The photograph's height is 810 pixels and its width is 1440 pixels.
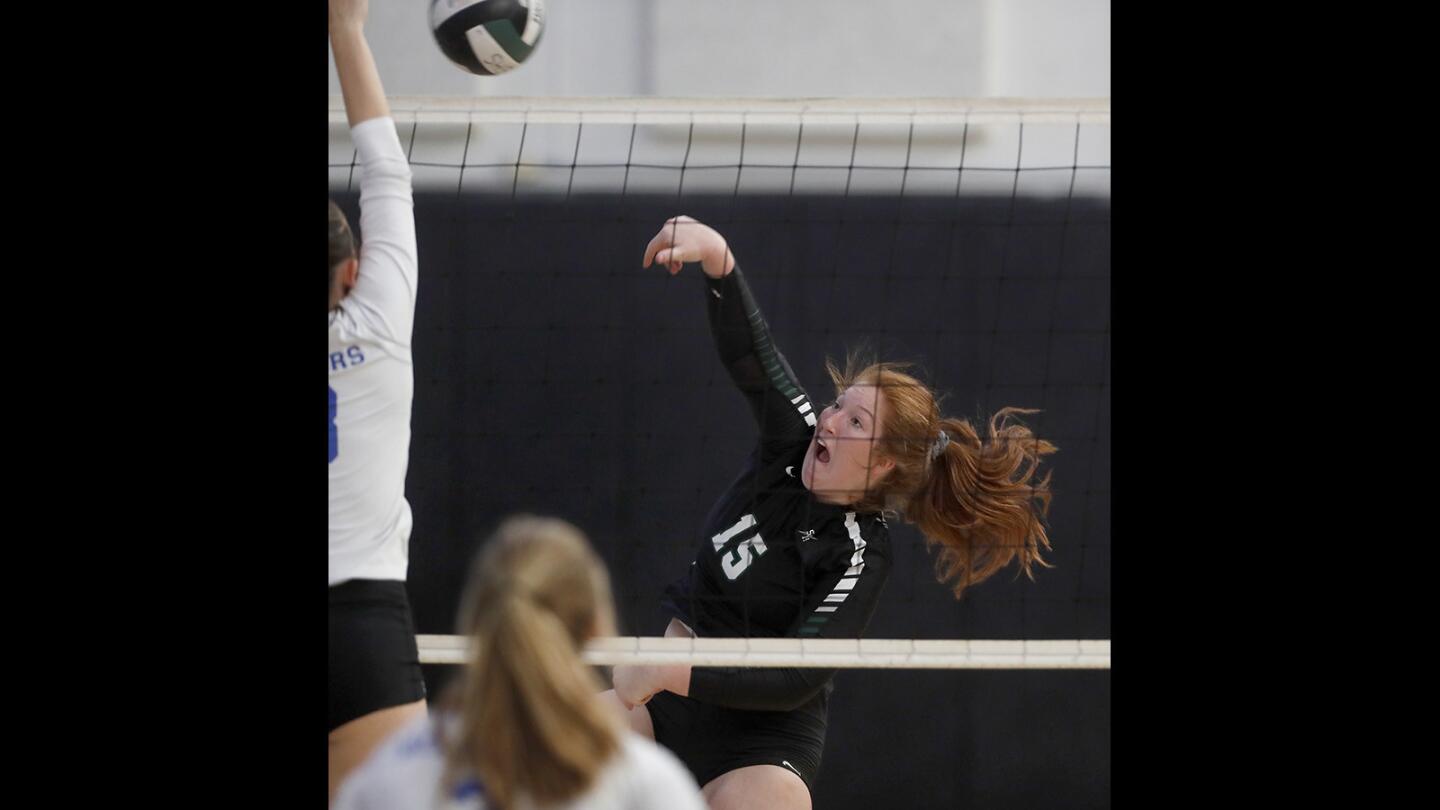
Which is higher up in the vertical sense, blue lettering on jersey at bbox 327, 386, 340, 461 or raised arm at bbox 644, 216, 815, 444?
raised arm at bbox 644, 216, 815, 444

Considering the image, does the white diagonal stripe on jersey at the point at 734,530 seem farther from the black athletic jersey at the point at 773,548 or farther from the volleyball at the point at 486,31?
the volleyball at the point at 486,31

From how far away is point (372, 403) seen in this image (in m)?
2.27

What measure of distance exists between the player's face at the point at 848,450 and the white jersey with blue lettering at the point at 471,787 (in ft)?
4.39

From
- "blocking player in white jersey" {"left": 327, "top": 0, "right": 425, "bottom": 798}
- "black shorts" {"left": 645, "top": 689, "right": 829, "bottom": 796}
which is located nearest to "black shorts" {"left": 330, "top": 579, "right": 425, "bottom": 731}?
"blocking player in white jersey" {"left": 327, "top": 0, "right": 425, "bottom": 798}

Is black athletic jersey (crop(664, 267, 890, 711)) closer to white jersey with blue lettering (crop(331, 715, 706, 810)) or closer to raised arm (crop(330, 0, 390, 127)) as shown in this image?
raised arm (crop(330, 0, 390, 127))

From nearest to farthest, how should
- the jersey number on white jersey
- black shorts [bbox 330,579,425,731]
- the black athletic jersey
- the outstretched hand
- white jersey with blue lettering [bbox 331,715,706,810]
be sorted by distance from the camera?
white jersey with blue lettering [bbox 331,715,706,810], black shorts [bbox 330,579,425,731], the outstretched hand, the black athletic jersey, the jersey number on white jersey

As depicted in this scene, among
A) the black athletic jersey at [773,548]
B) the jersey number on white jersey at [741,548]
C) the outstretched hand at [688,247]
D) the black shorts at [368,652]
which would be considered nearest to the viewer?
the black shorts at [368,652]

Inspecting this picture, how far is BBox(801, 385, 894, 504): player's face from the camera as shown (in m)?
2.94

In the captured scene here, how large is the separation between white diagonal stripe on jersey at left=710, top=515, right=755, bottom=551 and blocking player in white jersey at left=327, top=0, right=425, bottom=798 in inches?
36.4

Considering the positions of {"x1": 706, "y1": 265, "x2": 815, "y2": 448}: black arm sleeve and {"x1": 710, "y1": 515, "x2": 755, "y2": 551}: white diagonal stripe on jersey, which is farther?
{"x1": 710, "y1": 515, "x2": 755, "y2": 551}: white diagonal stripe on jersey

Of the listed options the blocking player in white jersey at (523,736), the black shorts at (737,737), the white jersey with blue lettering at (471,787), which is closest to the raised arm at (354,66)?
the blocking player in white jersey at (523,736)

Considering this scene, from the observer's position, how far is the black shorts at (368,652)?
7.19 ft

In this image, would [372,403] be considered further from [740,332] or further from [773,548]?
[773,548]

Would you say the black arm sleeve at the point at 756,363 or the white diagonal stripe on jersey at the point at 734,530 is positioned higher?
the black arm sleeve at the point at 756,363
